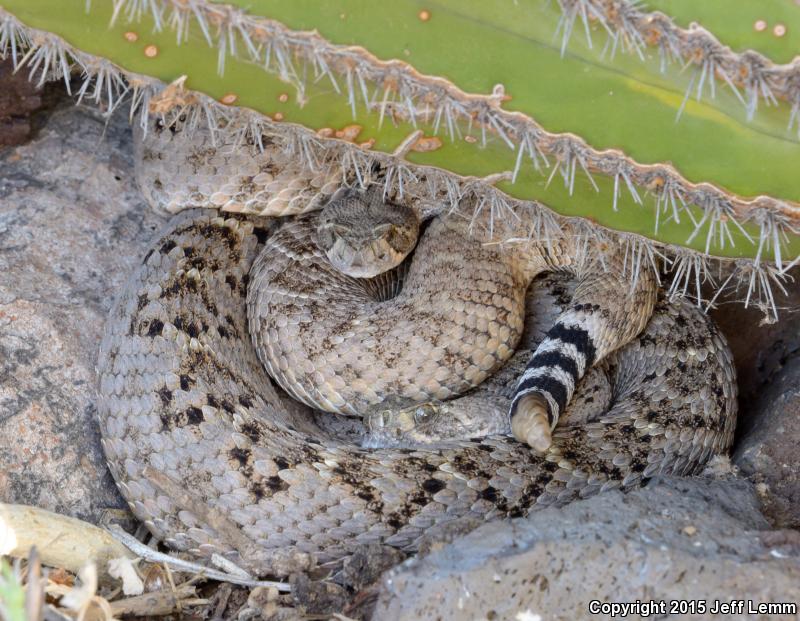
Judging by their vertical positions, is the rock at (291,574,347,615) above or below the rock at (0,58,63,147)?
below

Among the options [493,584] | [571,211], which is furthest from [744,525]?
[571,211]

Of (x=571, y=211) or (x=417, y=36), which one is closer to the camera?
(x=417, y=36)

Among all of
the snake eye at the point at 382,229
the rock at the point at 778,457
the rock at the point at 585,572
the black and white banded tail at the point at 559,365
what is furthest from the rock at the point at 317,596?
the snake eye at the point at 382,229

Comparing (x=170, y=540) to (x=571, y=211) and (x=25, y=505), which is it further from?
(x=571, y=211)

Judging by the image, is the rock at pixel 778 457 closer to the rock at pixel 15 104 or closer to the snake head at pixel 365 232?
the snake head at pixel 365 232

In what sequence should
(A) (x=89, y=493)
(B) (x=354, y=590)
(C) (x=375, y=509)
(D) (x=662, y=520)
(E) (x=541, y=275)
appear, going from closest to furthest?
(D) (x=662, y=520) < (B) (x=354, y=590) < (C) (x=375, y=509) < (A) (x=89, y=493) < (E) (x=541, y=275)

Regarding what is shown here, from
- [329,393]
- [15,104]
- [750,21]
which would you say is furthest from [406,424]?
[15,104]

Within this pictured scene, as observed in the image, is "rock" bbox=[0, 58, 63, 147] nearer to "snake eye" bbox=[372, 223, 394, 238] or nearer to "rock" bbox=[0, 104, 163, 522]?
"rock" bbox=[0, 104, 163, 522]

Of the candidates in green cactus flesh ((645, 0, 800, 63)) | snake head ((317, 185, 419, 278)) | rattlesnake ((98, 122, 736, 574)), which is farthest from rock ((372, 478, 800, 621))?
snake head ((317, 185, 419, 278))
